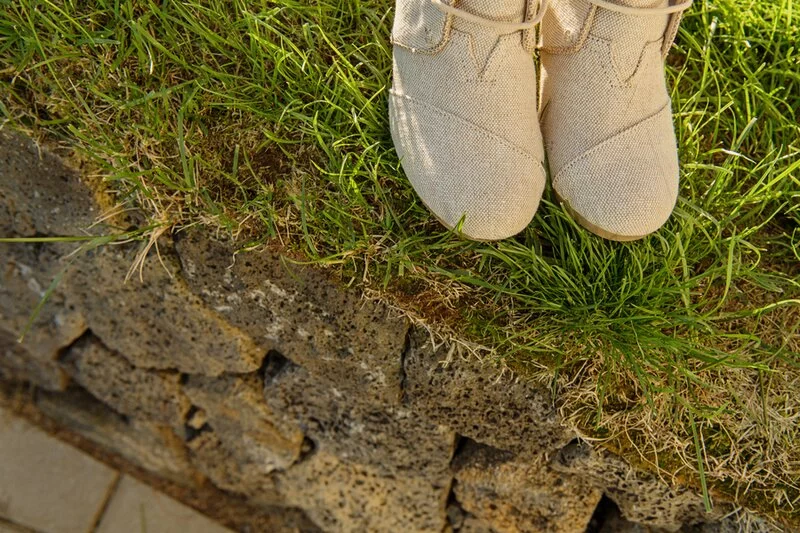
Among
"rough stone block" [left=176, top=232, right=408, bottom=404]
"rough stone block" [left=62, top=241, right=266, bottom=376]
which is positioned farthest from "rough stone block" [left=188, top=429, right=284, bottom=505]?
"rough stone block" [left=176, top=232, right=408, bottom=404]

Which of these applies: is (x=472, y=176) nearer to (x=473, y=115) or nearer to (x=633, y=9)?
(x=473, y=115)

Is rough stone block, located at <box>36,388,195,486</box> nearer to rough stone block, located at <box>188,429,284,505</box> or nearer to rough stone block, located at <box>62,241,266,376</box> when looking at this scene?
rough stone block, located at <box>188,429,284,505</box>

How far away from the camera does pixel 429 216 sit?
5.30 ft

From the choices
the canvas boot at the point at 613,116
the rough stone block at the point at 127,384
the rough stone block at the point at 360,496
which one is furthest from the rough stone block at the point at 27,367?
the canvas boot at the point at 613,116

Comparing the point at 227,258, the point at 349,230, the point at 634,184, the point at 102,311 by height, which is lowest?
the point at 102,311

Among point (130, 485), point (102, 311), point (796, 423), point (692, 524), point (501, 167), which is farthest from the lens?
point (130, 485)

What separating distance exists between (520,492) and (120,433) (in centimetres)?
138

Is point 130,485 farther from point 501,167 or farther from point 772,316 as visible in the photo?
point 772,316

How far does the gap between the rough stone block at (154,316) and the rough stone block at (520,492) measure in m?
0.59

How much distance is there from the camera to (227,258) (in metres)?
1.71

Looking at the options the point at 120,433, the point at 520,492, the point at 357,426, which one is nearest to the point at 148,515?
the point at 120,433

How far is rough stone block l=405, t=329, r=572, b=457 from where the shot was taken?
65.1 inches

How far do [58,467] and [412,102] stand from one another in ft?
6.35

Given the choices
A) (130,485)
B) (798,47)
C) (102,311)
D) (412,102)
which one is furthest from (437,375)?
(130,485)
